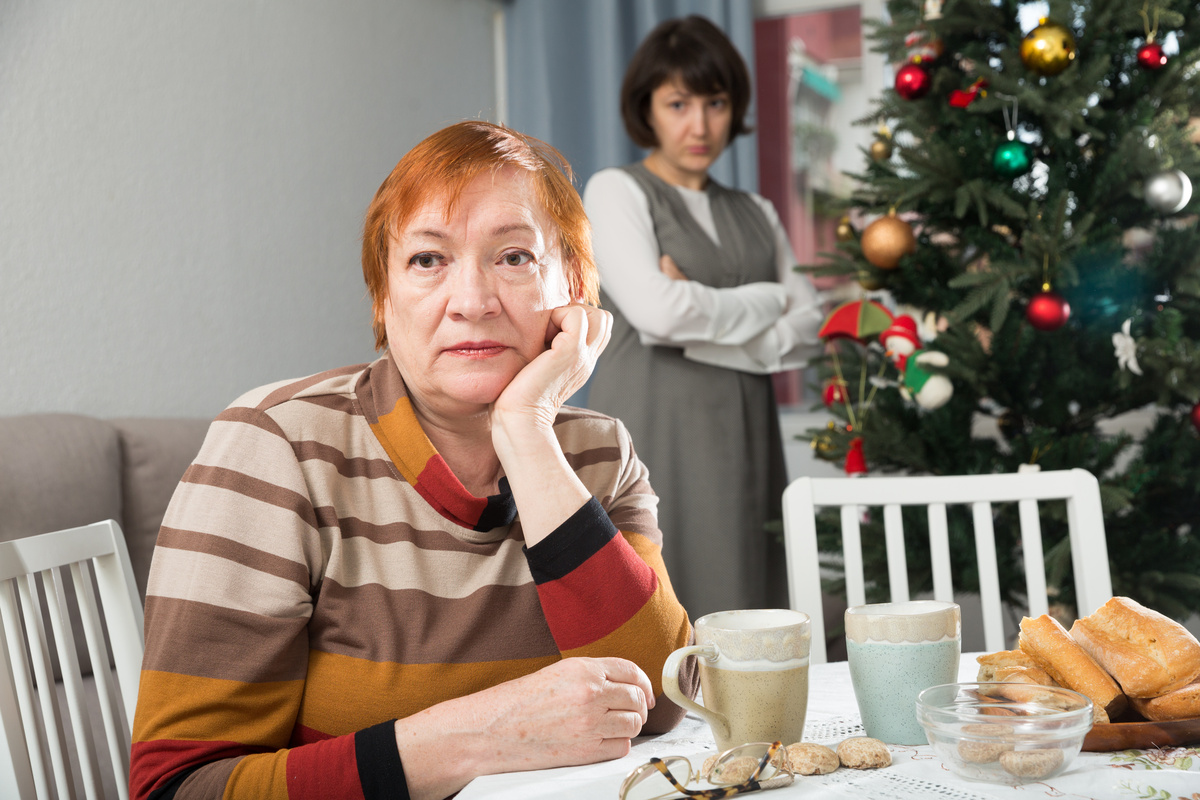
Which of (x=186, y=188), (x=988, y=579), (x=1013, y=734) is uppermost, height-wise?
(x=186, y=188)

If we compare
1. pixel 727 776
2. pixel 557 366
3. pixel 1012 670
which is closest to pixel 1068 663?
pixel 1012 670

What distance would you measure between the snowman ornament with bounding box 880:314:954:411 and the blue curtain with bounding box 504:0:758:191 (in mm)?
1462

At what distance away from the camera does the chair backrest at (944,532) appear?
4.05ft

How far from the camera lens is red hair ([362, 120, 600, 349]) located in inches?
36.8

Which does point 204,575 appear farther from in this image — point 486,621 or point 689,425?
point 689,425

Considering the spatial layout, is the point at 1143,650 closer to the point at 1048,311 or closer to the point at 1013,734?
the point at 1013,734

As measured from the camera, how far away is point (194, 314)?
2.28m

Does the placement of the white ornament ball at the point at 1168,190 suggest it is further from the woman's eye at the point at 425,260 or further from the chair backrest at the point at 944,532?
the woman's eye at the point at 425,260

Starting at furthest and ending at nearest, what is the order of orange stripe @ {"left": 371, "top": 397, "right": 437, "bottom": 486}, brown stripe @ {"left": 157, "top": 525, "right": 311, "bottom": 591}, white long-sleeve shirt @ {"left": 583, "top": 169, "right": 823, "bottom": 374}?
white long-sleeve shirt @ {"left": 583, "top": 169, "right": 823, "bottom": 374}, orange stripe @ {"left": 371, "top": 397, "right": 437, "bottom": 486}, brown stripe @ {"left": 157, "top": 525, "right": 311, "bottom": 591}

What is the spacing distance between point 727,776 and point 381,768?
0.92 feet

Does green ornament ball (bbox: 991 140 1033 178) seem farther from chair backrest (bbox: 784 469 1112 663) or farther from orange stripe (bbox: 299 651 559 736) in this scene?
orange stripe (bbox: 299 651 559 736)

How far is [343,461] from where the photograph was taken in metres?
0.93

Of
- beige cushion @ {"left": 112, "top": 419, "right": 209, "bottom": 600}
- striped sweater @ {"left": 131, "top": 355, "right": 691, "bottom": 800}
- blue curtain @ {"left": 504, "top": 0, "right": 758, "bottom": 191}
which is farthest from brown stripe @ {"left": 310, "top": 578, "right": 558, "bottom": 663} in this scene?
blue curtain @ {"left": 504, "top": 0, "right": 758, "bottom": 191}

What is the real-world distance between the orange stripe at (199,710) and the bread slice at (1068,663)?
2.03 feet
